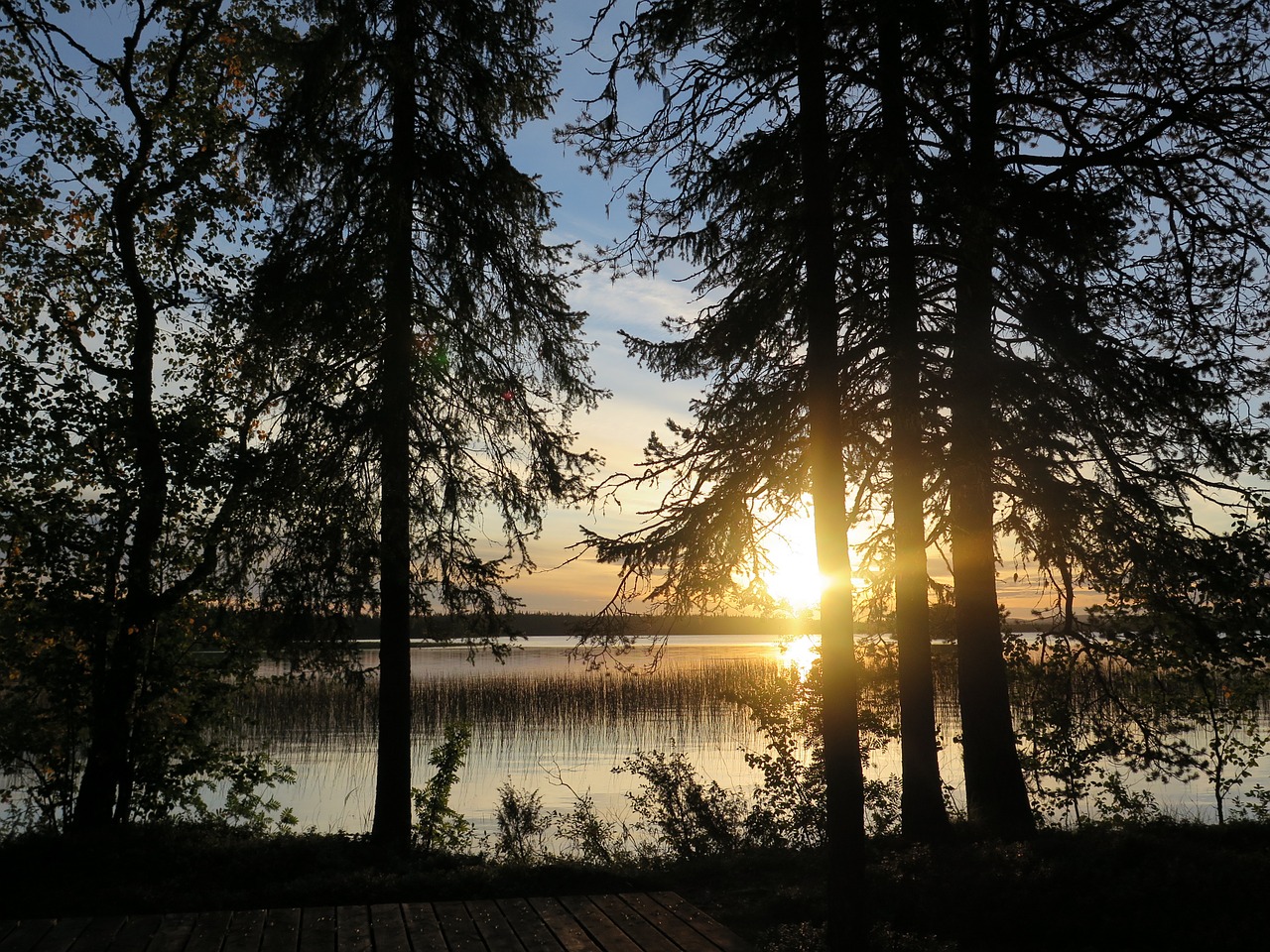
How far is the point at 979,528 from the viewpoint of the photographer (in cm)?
1167

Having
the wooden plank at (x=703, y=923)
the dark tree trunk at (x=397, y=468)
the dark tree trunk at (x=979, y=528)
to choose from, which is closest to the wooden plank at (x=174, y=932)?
the wooden plank at (x=703, y=923)

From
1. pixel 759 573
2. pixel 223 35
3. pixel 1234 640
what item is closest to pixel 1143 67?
pixel 1234 640

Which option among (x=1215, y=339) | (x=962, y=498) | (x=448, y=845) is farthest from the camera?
(x=448, y=845)

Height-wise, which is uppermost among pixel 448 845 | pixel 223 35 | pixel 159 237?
pixel 223 35

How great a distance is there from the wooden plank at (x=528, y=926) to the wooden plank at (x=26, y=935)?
309 centimetres

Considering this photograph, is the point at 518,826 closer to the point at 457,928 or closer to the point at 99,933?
the point at 457,928

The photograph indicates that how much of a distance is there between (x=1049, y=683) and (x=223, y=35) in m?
14.5

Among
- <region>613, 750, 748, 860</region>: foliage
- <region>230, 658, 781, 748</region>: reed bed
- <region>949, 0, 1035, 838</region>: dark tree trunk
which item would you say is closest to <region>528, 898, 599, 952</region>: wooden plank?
<region>613, 750, 748, 860</region>: foliage

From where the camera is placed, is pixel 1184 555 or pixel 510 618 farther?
pixel 510 618

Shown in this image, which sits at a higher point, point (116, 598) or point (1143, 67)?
point (1143, 67)

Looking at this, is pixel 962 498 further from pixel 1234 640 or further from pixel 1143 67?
pixel 1143 67

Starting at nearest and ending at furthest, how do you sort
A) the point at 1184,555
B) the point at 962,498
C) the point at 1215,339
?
the point at 1184,555 < the point at 1215,339 < the point at 962,498

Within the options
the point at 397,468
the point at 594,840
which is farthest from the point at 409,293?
the point at 594,840

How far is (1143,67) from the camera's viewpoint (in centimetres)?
1055
